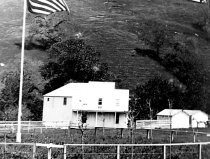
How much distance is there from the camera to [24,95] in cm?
5747

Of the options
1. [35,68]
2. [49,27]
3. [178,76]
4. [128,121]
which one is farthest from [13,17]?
[128,121]

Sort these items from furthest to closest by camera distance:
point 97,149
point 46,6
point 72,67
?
point 72,67
point 97,149
point 46,6

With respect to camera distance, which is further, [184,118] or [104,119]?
[184,118]

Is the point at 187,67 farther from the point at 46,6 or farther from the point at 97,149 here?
the point at 46,6

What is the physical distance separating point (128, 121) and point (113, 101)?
4170 mm

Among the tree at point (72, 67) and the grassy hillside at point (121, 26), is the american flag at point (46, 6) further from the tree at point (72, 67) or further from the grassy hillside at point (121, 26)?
the grassy hillside at point (121, 26)

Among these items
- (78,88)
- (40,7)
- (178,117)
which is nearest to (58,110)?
(78,88)

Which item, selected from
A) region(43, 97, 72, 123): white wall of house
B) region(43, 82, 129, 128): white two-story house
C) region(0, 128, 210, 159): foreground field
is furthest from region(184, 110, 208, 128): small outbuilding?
region(0, 128, 210, 159): foreground field

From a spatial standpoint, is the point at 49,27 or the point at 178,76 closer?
the point at 178,76

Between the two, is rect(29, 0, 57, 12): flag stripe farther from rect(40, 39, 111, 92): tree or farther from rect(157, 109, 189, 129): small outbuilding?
rect(40, 39, 111, 92): tree

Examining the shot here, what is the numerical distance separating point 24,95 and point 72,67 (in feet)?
41.5

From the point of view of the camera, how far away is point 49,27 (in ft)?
275

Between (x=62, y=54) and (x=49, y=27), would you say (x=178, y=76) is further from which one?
(x=49, y=27)

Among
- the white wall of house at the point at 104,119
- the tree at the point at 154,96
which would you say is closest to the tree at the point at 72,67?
the tree at the point at 154,96
